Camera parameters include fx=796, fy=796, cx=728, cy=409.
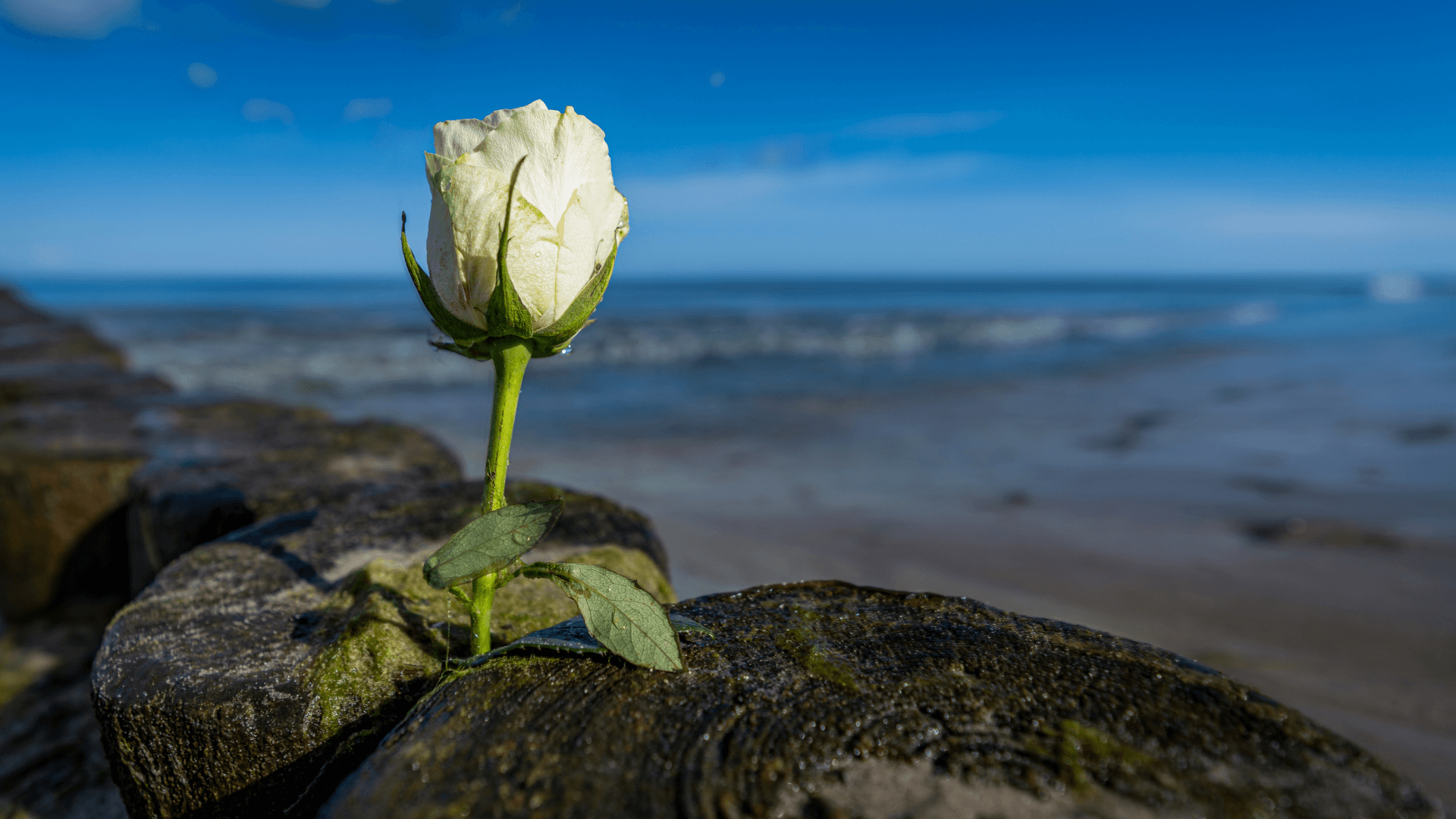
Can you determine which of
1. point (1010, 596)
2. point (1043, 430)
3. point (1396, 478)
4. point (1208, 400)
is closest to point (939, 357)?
point (1208, 400)

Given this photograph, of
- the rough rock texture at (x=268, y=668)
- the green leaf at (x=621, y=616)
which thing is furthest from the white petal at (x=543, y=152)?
the rough rock texture at (x=268, y=668)

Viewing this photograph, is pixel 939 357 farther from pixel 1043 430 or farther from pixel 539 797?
pixel 539 797

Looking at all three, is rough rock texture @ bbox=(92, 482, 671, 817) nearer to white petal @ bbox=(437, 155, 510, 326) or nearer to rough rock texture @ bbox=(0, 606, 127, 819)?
white petal @ bbox=(437, 155, 510, 326)

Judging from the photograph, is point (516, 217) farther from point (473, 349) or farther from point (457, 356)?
point (457, 356)

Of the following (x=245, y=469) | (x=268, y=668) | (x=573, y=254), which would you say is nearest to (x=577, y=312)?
(x=573, y=254)

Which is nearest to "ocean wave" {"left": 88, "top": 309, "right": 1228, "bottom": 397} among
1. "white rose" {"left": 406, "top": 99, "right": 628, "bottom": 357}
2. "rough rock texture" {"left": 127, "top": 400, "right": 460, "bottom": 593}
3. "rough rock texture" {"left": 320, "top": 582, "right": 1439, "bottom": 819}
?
"rough rock texture" {"left": 127, "top": 400, "right": 460, "bottom": 593}

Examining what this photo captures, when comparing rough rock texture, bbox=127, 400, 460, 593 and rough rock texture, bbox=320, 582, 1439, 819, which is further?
rough rock texture, bbox=127, 400, 460, 593

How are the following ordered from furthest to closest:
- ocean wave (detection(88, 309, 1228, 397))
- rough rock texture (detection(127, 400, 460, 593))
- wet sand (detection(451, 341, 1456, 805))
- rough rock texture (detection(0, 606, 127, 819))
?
1. ocean wave (detection(88, 309, 1228, 397))
2. wet sand (detection(451, 341, 1456, 805))
3. rough rock texture (detection(127, 400, 460, 593))
4. rough rock texture (detection(0, 606, 127, 819))
